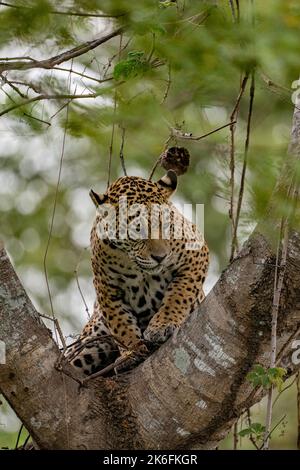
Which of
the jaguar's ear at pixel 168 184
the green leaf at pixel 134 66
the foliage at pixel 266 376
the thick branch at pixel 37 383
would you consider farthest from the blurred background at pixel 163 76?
the thick branch at pixel 37 383

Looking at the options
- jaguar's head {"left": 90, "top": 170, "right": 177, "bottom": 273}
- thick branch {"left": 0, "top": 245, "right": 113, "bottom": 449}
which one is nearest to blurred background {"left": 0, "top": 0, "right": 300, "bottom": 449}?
jaguar's head {"left": 90, "top": 170, "right": 177, "bottom": 273}

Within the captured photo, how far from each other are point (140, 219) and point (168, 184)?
1.30 feet

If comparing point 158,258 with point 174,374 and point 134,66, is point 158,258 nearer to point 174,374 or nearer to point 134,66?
point 174,374

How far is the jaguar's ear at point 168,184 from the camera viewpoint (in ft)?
25.8

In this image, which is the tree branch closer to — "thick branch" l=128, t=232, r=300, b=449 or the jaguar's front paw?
"thick branch" l=128, t=232, r=300, b=449

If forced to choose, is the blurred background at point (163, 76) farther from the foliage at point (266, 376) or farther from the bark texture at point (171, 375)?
the foliage at point (266, 376)

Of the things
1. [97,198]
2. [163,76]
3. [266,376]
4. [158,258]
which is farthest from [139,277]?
[163,76]

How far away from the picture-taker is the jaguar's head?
772 cm

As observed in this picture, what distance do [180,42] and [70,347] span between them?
15.1 ft

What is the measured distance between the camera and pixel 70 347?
8039mm

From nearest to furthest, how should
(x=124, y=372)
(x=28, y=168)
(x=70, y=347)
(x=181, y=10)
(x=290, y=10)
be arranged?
(x=290, y=10) < (x=181, y=10) < (x=124, y=372) < (x=70, y=347) < (x=28, y=168)
